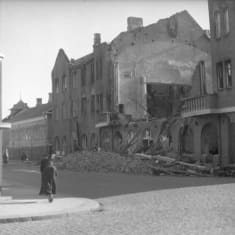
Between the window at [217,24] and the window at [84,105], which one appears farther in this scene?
the window at [84,105]

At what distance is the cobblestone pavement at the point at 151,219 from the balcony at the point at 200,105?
13.1 meters

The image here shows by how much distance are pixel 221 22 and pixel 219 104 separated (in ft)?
16.8

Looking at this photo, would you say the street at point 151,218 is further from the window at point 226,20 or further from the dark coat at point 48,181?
the window at point 226,20

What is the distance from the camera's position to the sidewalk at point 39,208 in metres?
10.0

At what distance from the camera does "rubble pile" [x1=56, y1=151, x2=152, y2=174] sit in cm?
2642

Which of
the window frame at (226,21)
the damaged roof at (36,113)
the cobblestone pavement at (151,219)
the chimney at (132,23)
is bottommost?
the cobblestone pavement at (151,219)

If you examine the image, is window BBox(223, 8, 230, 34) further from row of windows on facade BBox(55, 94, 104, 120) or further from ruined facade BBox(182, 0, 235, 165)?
row of windows on facade BBox(55, 94, 104, 120)

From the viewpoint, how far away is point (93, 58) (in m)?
42.8

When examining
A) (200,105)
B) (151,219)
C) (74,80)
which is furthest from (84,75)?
(151,219)

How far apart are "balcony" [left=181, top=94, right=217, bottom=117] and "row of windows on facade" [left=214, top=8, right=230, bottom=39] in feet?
13.0

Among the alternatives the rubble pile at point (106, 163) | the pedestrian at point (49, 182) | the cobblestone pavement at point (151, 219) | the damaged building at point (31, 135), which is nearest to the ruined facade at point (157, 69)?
the rubble pile at point (106, 163)

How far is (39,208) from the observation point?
11.2 m

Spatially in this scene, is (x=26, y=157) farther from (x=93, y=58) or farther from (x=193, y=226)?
(x=193, y=226)

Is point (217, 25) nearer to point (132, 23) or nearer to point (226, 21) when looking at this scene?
point (226, 21)
